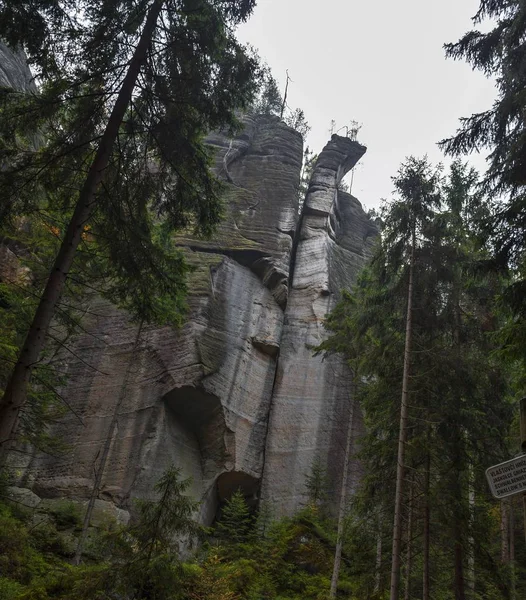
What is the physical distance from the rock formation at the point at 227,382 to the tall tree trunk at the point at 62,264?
880 centimetres

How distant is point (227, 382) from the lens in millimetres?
21656

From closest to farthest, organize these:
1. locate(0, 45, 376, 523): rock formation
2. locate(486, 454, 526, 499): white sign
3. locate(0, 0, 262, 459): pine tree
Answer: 1. locate(486, 454, 526, 499): white sign
2. locate(0, 0, 262, 459): pine tree
3. locate(0, 45, 376, 523): rock formation

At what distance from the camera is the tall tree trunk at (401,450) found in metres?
9.93

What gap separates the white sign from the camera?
3428 mm

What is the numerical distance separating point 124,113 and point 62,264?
2633 mm

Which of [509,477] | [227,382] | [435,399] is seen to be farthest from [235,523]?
[509,477]

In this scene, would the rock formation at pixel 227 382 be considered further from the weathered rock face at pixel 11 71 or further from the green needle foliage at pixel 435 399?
the green needle foliage at pixel 435 399

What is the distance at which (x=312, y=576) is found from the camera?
1705 cm

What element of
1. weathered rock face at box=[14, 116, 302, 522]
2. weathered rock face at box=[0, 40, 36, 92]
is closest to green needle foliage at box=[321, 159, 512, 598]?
weathered rock face at box=[14, 116, 302, 522]

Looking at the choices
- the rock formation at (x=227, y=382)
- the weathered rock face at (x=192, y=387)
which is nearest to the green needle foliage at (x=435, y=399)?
the rock formation at (x=227, y=382)

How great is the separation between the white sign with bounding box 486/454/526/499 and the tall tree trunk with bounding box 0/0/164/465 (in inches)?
191

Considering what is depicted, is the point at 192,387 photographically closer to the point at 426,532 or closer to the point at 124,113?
the point at 426,532

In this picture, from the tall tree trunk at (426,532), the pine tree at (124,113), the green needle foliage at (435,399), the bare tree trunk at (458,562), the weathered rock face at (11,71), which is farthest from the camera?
the weathered rock face at (11,71)

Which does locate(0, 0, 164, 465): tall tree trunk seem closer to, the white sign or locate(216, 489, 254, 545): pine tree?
the white sign
